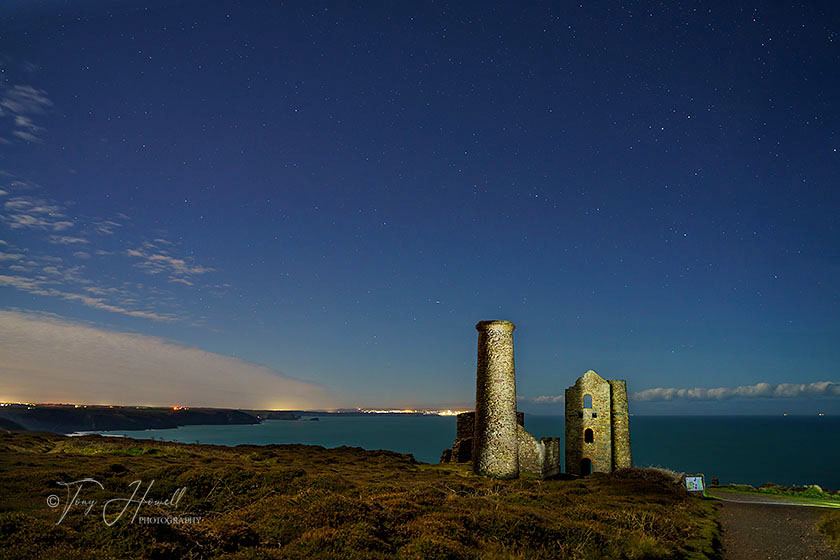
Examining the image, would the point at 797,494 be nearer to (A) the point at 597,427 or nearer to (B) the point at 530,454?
(A) the point at 597,427

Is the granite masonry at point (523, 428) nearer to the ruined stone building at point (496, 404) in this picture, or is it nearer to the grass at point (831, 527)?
the ruined stone building at point (496, 404)

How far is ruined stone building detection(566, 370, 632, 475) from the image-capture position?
3588 centimetres

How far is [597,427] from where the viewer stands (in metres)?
36.2

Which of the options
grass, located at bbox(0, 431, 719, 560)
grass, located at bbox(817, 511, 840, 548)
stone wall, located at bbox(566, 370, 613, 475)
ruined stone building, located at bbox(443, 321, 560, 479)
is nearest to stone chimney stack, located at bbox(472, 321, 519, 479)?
ruined stone building, located at bbox(443, 321, 560, 479)

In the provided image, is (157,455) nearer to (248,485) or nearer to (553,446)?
(248,485)

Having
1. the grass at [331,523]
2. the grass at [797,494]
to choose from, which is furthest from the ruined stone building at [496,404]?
the grass at [797,494]

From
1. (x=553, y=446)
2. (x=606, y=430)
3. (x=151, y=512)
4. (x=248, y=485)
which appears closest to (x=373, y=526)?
(x=151, y=512)

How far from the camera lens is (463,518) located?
14844 millimetres

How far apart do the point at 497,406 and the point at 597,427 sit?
10229 mm

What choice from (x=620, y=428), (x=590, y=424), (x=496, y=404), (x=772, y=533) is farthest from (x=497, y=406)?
(x=772, y=533)

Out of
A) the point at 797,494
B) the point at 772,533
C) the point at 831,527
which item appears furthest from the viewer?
the point at 797,494

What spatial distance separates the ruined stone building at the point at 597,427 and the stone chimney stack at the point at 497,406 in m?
8.24

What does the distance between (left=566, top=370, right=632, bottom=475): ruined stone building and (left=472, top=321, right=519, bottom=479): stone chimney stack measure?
8238 mm

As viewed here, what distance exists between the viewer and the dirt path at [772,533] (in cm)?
1609
